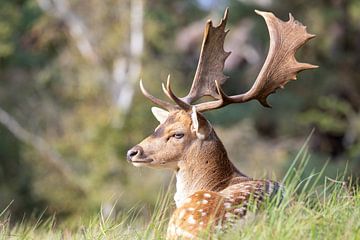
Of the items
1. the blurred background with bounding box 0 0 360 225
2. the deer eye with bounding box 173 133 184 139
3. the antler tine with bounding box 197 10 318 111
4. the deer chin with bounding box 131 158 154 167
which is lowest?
the blurred background with bounding box 0 0 360 225

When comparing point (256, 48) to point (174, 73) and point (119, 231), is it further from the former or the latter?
point (119, 231)

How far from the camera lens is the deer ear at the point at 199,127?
6.99 m

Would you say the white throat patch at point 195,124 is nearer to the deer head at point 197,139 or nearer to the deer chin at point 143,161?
the deer head at point 197,139

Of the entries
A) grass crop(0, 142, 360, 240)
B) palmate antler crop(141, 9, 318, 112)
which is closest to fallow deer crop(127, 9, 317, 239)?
palmate antler crop(141, 9, 318, 112)

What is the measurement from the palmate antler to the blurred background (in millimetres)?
16739

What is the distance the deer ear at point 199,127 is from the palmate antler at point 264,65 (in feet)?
0.49

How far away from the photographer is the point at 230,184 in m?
6.96

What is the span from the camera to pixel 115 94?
26.8 metres

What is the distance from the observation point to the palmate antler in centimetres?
748

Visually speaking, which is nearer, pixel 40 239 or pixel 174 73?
pixel 40 239

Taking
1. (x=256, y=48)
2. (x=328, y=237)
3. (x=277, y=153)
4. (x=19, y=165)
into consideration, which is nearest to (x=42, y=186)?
(x=19, y=165)

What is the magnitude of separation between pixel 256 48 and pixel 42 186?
26.9 feet

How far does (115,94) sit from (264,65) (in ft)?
63.4

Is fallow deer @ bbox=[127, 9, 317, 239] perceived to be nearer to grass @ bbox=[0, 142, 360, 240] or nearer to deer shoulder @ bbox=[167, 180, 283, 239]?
deer shoulder @ bbox=[167, 180, 283, 239]
